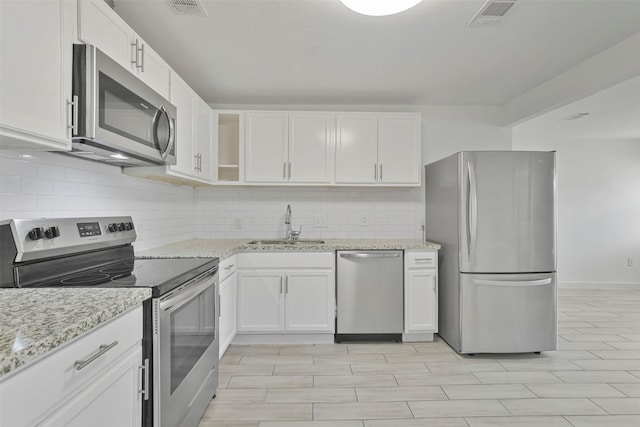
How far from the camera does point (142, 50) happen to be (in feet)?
6.66

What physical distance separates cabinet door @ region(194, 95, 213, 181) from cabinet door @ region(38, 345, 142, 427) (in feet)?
6.54

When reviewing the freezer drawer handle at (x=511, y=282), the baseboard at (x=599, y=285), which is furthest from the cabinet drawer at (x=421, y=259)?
the baseboard at (x=599, y=285)

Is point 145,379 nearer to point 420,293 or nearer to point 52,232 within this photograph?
point 52,232

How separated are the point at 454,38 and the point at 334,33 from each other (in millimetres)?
826

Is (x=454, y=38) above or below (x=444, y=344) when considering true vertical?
above

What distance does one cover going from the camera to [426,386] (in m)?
2.48

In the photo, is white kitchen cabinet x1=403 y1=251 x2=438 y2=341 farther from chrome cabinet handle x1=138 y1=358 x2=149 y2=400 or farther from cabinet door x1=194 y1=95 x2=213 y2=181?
chrome cabinet handle x1=138 y1=358 x2=149 y2=400

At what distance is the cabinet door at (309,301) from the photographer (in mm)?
3230

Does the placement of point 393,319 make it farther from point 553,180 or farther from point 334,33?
point 334,33

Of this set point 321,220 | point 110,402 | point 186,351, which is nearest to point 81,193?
point 186,351

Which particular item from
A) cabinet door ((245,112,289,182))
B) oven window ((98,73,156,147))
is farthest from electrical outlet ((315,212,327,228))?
oven window ((98,73,156,147))

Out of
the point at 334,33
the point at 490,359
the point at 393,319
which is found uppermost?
the point at 334,33

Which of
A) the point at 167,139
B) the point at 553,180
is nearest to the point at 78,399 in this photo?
the point at 167,139

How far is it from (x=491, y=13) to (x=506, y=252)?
1797 millimetres
